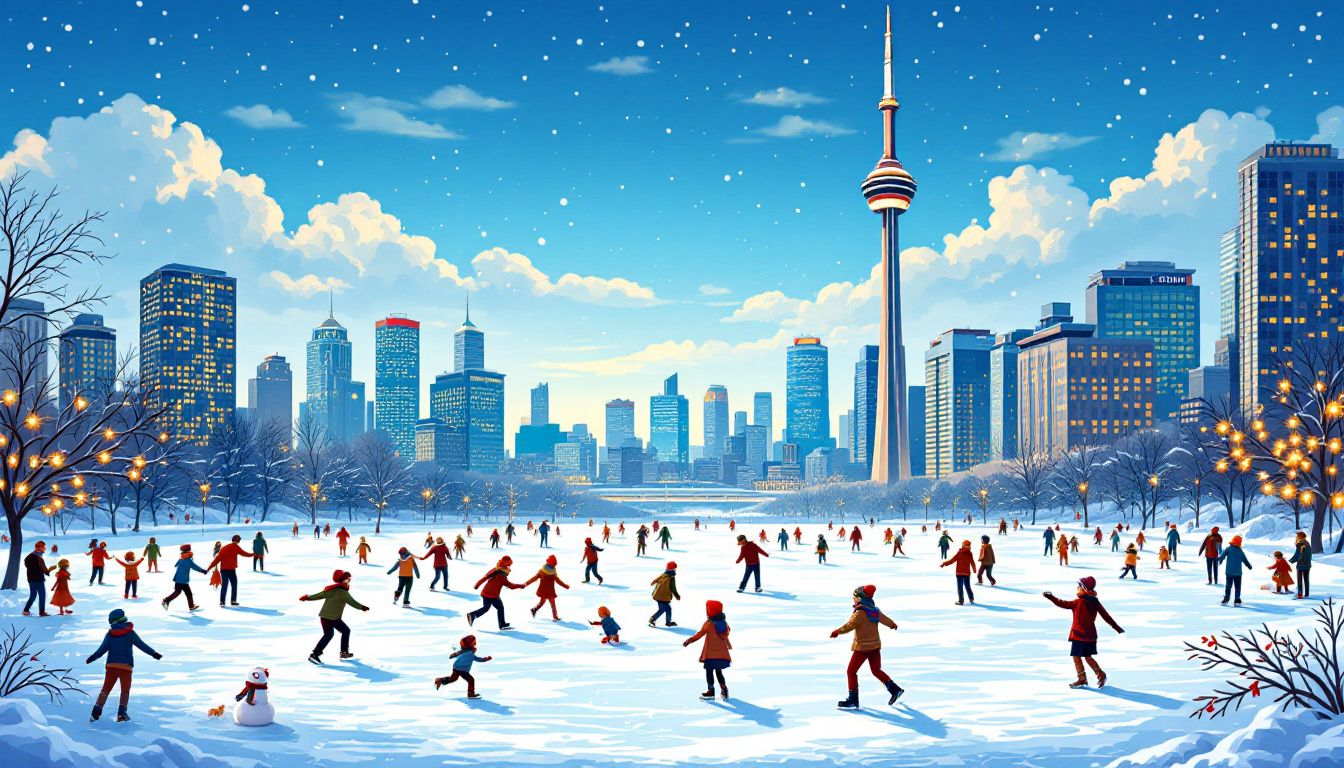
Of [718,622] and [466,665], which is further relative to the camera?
[466,665]

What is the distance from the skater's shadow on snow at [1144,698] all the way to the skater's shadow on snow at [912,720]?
10.2ft

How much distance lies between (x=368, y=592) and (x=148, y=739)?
15575 millimetres

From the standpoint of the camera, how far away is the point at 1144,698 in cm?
1266

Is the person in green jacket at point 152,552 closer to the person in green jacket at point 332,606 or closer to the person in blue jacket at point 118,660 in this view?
the person in green jacket at point 332,606

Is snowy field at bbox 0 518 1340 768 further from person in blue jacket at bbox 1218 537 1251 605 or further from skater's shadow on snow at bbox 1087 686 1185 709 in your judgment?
person in blue jacket at bbox 1218 537 1251 605

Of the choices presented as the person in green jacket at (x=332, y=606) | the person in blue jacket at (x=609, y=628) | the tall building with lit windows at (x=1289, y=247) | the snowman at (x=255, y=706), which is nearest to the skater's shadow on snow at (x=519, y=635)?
the person in blue jacket at (x=609, y=628)

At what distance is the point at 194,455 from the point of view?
93.4 metres

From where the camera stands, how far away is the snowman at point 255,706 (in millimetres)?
11291

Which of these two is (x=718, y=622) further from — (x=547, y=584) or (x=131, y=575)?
(x=131, y=575)

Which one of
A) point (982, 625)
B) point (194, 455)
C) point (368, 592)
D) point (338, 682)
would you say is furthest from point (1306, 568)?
point (194, 455)

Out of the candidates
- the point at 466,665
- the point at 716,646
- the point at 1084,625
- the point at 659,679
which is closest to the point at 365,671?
the point at 466,665

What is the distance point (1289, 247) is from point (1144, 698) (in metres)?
211

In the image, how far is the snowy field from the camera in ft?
34.7

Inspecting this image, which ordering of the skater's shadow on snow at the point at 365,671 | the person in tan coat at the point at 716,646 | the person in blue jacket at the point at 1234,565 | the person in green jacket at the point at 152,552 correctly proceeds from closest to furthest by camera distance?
1. the person in tan coat at the point at 716,646
2. the skater's shadow on snow at the point at 365,671
3. the person in blue jacket at the point at 1234,565
4. the person in green jacket at the point at 152,552
